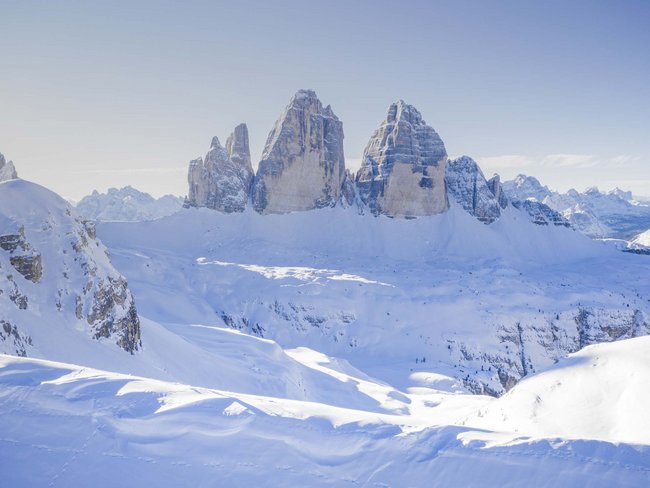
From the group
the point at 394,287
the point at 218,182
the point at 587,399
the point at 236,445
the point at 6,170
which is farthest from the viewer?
the point at 218,182

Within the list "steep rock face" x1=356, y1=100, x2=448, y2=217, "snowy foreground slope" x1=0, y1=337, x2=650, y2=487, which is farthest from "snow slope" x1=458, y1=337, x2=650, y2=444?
"steep rock face" x1=356, y1=100, x2=448, y2=217

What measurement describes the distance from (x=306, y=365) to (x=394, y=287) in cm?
3263

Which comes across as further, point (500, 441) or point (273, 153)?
point (273, 153)

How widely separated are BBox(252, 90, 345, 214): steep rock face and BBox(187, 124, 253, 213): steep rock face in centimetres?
418

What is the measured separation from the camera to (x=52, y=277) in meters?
25.7

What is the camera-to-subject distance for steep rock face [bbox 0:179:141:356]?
23.1 m

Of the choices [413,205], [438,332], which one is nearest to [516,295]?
[438,332]

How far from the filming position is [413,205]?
346 feet

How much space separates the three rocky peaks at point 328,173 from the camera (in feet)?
343

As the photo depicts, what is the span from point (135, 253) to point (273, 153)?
40.5 meters

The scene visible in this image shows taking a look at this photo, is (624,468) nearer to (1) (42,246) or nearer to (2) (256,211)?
(1) (42,246)

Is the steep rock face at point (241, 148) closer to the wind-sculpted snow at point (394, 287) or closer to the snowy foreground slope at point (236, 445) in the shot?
the wind-sculpted snow at point (394, 287)

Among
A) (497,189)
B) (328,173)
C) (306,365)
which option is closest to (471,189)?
(497,189)

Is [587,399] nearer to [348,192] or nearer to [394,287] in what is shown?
[394,287]
